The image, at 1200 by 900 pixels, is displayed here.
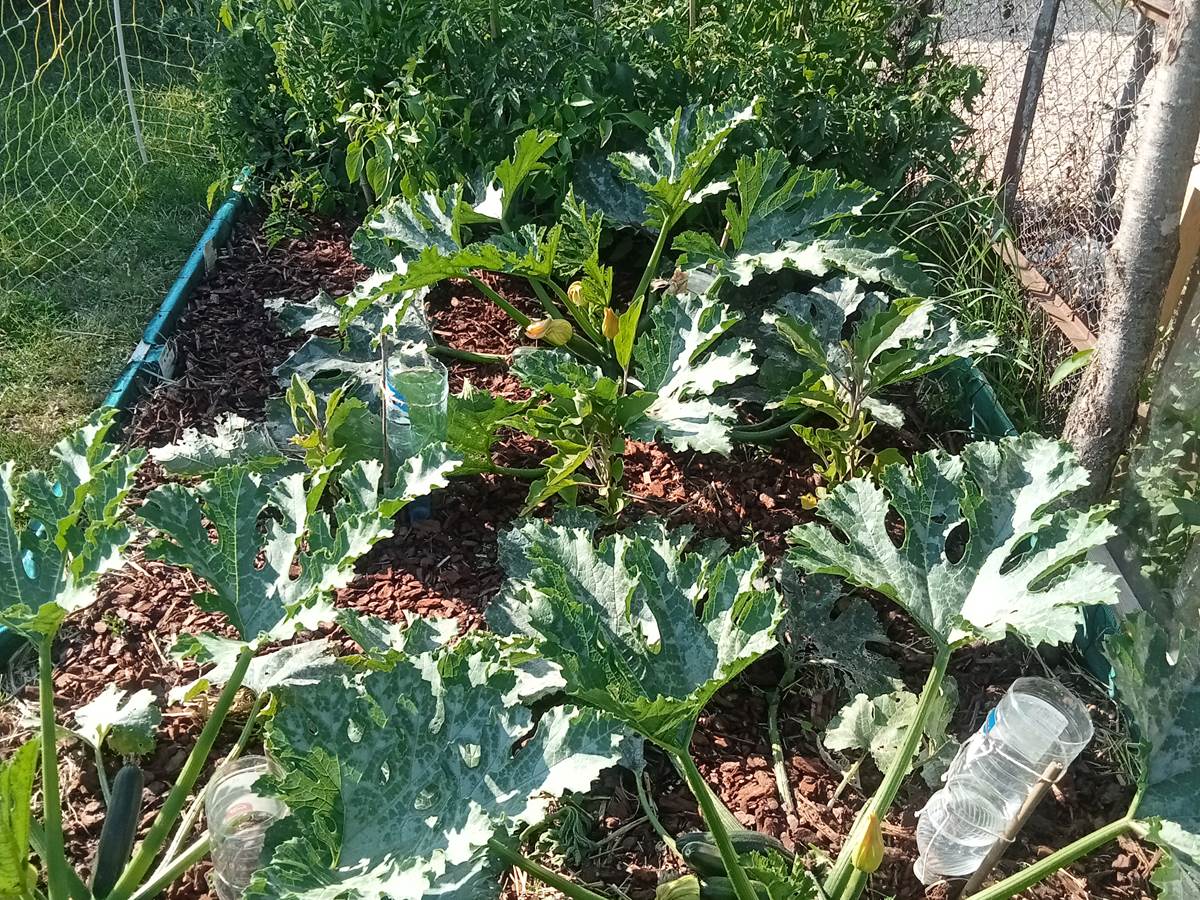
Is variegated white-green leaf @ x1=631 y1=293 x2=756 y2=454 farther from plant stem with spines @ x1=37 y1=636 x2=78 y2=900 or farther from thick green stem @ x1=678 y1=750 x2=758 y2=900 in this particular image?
plant stem with spines @ x1=37 y1=636 x2=78 y2=900

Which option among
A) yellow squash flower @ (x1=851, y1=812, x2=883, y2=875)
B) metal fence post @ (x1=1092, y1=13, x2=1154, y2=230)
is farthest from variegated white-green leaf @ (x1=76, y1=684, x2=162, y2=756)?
metal fence post @ (x1=1092, y1=13, x2=1154, y2=230)

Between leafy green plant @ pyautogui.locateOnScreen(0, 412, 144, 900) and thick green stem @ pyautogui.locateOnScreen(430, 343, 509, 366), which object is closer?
leafy green plant @ pyautogui.locateOnScreen(0, 412, 144, 900)

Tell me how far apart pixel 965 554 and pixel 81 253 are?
3.74 meters

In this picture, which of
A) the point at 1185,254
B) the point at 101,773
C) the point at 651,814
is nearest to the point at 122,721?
the point at 101,773

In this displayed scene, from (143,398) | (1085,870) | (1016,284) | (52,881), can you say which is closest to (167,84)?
(143,398)

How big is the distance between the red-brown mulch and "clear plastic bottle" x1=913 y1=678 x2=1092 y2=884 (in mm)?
134

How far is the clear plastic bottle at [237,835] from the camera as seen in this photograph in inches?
82.3

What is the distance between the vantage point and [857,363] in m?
3.03

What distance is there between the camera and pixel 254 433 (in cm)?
294

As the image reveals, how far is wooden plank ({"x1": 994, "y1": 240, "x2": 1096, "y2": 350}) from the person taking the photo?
3496 millimetres

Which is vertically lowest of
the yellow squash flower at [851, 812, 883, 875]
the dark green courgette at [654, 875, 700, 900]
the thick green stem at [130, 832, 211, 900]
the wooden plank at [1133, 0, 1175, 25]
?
the dark green courgette at [654, 875, 700, 900]

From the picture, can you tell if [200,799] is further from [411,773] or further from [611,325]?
[611,325]

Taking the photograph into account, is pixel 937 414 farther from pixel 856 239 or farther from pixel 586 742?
A: pixel 586 742

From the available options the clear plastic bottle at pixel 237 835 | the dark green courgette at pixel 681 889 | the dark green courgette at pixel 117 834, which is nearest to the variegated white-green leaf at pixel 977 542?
the dark green courgette at pixel 681 889
